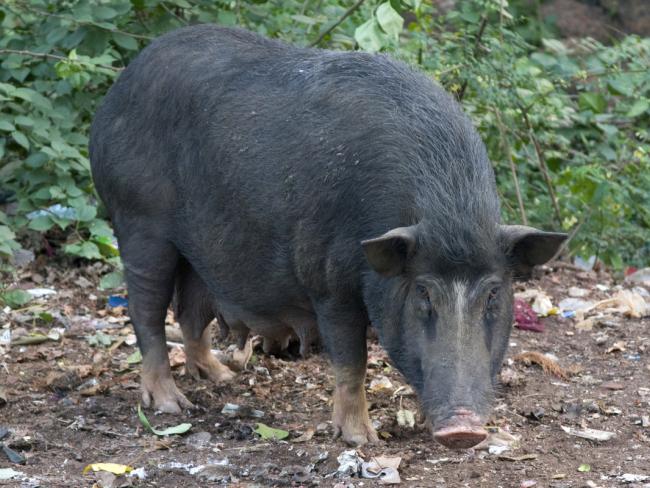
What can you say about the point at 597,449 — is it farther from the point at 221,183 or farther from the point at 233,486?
the point at 221,183

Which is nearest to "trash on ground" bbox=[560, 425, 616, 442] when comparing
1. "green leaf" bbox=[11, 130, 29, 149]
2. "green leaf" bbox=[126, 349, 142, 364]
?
"green leaf" bbox=[126, 349, 142, 364]

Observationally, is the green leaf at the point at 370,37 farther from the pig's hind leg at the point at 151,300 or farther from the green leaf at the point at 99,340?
the green leaf at the point at 99,340

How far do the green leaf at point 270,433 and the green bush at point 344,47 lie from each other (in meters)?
2.07

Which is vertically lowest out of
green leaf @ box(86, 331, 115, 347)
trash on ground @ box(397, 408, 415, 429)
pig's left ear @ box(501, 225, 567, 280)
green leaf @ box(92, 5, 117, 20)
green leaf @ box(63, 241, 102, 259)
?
green leaf @ box(86, 331, 115, 347)

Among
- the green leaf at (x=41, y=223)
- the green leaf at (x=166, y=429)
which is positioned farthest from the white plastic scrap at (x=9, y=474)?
the green leaf at (x=41, y=223)

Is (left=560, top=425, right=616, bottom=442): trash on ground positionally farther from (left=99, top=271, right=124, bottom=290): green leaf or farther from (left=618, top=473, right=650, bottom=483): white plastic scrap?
(left=99, top=271, right=124, bottom=290): green leaf

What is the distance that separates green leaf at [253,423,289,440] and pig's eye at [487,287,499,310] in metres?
1.24

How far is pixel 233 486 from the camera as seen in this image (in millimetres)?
4625

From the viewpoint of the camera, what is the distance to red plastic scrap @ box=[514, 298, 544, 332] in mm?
6785

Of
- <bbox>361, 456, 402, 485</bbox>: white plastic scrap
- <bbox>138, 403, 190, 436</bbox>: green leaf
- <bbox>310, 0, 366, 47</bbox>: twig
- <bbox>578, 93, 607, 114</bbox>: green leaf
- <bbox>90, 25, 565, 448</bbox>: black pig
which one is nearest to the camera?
<bbox>90, 25, 565, 448</bbox>: black pig

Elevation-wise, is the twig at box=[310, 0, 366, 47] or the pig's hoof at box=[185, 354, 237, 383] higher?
the twig at box=[310, 0, 366, 47]

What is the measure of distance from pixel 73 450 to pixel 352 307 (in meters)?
1.35

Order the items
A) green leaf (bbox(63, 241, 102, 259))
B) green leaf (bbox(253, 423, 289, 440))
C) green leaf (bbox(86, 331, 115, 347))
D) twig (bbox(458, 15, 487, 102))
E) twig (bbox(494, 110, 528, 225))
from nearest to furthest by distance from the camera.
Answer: green leaf (bbox(253, 423, 289, 440)) < green leaf (bbox(86, 331, 115, 347)) < green leaf (bbox(63, 241, 102, 259)) < twig (bbox(458, 15, 487, 102)) < twig (bbox(494, 110, 528, 225))

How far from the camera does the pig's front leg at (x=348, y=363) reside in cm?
500
